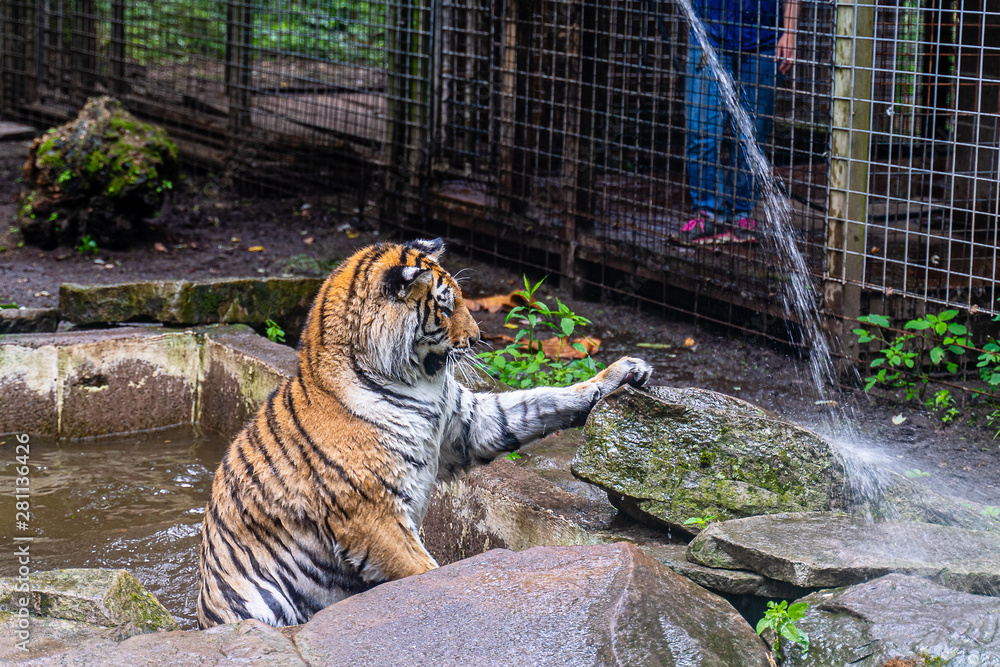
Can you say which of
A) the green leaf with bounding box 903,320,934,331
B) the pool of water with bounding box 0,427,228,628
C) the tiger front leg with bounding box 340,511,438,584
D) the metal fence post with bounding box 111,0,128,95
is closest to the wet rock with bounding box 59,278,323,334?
the pool of water with bounding box 0,427,228,628

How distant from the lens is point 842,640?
2574 millimetres

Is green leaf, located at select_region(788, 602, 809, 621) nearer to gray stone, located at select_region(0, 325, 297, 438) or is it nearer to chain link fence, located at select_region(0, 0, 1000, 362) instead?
chain link fence, located at select_region(0, 0, 1000, 362)

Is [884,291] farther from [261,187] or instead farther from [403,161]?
[261,187]

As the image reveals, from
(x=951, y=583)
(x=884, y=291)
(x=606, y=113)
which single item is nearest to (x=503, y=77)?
(x=606, y=113)

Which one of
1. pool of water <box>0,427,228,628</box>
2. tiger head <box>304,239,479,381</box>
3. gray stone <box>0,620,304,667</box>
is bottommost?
pool of water <box>0,427,228,628</box>

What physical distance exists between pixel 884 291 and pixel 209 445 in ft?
11.9

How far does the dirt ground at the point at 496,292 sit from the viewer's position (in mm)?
4750

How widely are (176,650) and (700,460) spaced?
1.80 m

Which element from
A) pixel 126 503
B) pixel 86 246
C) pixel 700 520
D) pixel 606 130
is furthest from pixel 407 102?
pixel 700 520

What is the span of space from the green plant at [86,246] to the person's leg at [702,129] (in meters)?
4.83

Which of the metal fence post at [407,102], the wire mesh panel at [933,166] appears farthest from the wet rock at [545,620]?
the metal fence post at [407,102]

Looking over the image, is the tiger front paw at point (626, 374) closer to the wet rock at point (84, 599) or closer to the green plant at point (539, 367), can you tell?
the green plant at point (539, 367)

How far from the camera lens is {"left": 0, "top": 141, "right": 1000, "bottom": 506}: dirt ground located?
15.6 feet

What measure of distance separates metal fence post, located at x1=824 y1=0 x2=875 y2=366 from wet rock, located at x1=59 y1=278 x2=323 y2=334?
2831 mm
